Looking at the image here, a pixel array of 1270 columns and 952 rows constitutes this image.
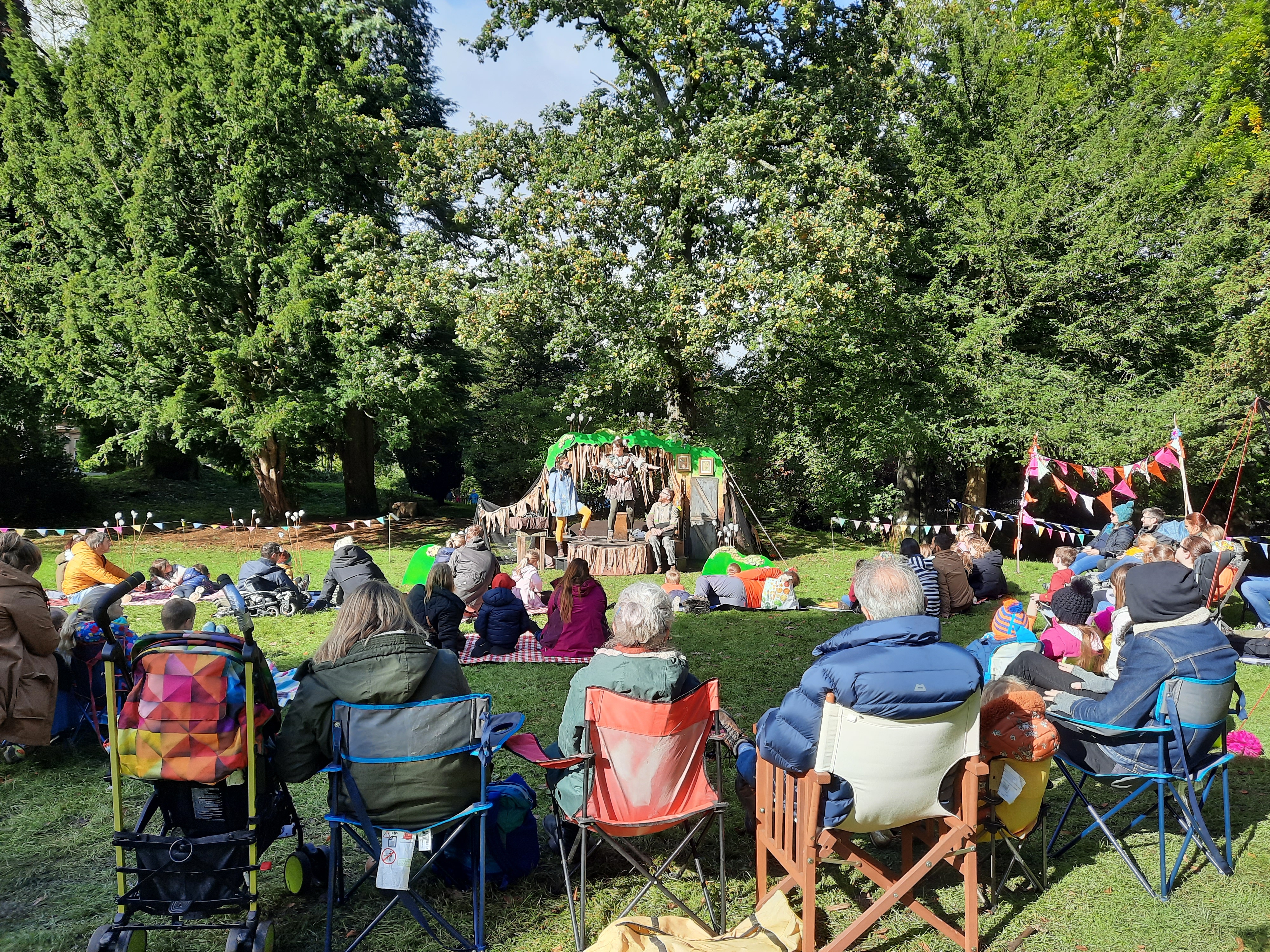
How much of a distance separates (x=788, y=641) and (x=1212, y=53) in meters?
17.7

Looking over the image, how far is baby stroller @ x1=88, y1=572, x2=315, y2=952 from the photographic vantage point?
8.81ft

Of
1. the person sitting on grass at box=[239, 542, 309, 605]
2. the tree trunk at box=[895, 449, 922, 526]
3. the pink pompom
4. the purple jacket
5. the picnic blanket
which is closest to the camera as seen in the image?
the pink pompom

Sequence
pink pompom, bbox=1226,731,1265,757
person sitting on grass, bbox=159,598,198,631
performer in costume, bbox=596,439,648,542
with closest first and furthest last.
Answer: person sitting on grass, bbox=159,598,198,631 < pink pompom, bbox=1226,731,1265,757 < performer in costume, bbox=596,439,648,542

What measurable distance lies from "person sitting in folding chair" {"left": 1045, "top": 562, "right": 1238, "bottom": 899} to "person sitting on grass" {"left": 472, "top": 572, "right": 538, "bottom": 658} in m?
4.56

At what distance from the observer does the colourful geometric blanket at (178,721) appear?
2680mm

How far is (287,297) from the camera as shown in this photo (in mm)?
15508

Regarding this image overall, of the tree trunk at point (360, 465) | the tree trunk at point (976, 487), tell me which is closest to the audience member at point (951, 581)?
the tree trunk at point (976, 487)

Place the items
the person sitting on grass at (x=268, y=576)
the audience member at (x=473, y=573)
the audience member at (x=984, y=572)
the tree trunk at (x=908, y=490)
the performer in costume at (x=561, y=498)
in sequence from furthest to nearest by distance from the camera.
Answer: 1. the tree trunk at (x=908, y=490)
2. the performer in costume at (x=561, y=498)
3. the audience member at (x=984, y=572)
4. the person sitting on grass at (x=268, y=576)
5. the audience member at (x=473, y=573)

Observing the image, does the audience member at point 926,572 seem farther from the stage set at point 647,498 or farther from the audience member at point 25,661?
the audience member at point 25,661

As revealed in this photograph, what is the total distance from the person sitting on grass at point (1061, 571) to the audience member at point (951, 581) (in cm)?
76

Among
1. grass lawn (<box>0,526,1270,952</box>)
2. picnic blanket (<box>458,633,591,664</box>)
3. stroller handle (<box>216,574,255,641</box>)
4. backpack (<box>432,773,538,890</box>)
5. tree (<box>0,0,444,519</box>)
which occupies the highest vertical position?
tree (<box>0,0,444,519</box>)

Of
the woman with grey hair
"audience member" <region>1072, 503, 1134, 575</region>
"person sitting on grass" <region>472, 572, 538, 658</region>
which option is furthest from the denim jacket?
"audience member" <region>1072, 503, 1134, 575</region>

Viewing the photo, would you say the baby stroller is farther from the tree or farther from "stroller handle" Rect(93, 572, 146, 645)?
the tree

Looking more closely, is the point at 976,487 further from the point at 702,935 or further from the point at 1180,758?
the point at 702,935
